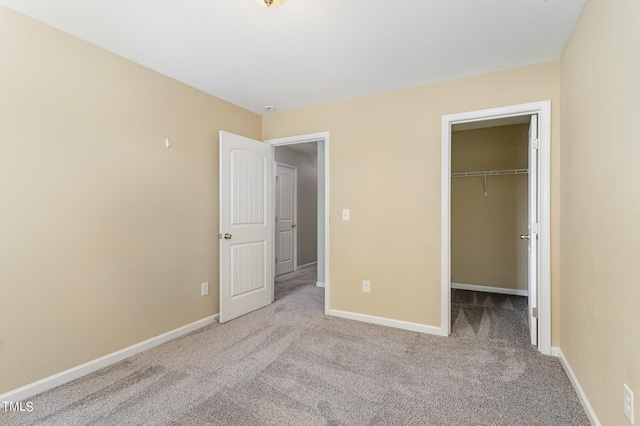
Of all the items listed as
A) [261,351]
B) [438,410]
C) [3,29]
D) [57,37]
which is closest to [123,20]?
[57,37]

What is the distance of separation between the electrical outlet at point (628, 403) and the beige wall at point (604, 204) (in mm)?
32

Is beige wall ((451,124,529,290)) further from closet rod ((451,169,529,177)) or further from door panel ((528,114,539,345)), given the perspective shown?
door panel ((528,114,539,345))

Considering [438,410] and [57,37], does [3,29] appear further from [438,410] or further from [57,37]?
[438,410]

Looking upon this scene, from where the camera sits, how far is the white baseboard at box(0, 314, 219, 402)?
181cm

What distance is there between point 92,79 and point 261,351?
7.89 feet

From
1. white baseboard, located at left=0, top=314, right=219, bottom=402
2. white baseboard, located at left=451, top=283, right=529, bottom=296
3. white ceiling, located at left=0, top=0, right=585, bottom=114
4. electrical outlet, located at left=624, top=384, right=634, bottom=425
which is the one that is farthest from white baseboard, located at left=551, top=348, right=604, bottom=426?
white baseboard, located at left=0, top=314, right=219, bottom=402

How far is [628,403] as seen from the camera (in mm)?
1188

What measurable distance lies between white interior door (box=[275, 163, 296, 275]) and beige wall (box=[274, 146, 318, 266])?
0.57ft

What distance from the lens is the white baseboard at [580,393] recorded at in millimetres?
1550

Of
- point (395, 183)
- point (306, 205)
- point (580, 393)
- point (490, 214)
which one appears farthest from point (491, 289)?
point (306, 205)

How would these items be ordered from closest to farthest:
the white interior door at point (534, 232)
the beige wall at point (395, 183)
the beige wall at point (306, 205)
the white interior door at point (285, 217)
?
the white interior door at point (534, 232) → the beige wall at point (395, 183) → the white interior door at point (285, 217) → the beige wall at point (306, 205)

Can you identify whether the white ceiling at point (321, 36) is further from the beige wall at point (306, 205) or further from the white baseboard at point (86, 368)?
the beige wall at point (306, 205)

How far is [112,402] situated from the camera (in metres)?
1.80

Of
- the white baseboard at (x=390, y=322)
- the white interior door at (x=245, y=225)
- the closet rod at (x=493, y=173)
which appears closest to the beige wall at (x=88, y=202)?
the white interior door at (x=245, y=225)
